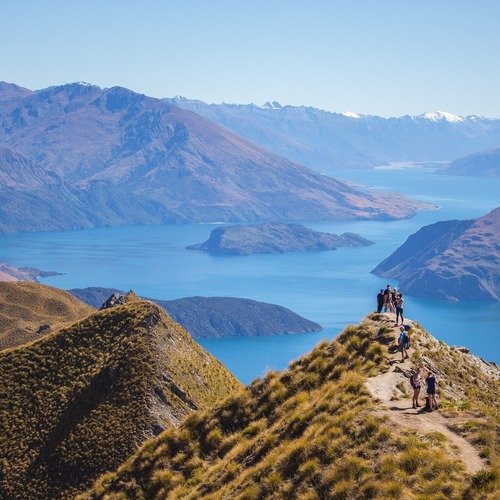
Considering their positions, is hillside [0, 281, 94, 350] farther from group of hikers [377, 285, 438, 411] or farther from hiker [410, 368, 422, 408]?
hiker [410, 368, 422, 408]

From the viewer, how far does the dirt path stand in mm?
20297

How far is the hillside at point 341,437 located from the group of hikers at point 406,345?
1.09 feet

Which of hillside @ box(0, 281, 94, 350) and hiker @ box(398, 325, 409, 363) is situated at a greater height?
hiker @ box(398, 325, 409, 363)

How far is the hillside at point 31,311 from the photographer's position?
Answer: 233 ft

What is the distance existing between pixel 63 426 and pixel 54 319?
1590 inches

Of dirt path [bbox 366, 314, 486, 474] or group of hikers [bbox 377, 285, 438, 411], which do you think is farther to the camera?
group of hikers [bbox 377, 285, 438, 411]

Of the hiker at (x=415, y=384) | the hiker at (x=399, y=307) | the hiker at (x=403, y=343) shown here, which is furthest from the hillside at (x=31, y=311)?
the hiker at (x=415, y=384)

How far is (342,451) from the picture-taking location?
69.4 feet

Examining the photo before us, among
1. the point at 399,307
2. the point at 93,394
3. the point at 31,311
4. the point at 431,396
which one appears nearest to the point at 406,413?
the point at 431,396

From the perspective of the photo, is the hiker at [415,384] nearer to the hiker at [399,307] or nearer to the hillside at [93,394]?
the hiker at [399,307]

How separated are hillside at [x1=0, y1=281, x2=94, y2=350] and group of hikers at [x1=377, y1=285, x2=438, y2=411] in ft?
128

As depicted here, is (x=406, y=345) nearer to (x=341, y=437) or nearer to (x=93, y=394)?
(x=341, y=437)

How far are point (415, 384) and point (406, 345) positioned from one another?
13.7ft

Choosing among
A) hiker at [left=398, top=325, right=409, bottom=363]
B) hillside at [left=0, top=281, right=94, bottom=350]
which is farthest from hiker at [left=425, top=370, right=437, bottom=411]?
hillside at [left=0, top=281, right=94, bottom=350]
